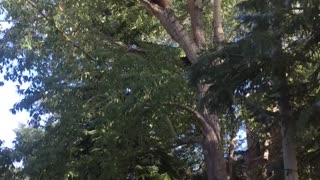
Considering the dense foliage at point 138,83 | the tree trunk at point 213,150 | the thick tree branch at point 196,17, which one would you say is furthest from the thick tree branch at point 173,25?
the tree trunk at point 213,150

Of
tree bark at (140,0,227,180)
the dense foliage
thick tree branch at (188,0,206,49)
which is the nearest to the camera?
the dense foliage

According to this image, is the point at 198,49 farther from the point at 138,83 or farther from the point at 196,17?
the point at 138,83

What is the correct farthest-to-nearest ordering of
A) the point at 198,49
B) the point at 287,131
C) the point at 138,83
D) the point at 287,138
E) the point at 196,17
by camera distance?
the point at 196,17
the point at 198,49
the point at 138,83
the point at 287,138
the point at 287,131

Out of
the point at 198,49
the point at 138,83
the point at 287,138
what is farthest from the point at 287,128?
the point at 198,49

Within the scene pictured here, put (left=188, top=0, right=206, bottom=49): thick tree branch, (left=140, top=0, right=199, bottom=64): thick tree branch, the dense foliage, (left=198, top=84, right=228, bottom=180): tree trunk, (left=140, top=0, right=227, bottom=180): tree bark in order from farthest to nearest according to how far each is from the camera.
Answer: (left=188, top=0, right=206, bottom=49): thick tree branch → (left=140, top=0, right=199, bottom=64): thick tree branch → (left=140, top=0, right=227, bottom=180): tree bark → (left=198, top=84, right=228, bottom=180): tree trunk → the dense foliage

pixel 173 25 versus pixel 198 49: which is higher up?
pixel 173 25

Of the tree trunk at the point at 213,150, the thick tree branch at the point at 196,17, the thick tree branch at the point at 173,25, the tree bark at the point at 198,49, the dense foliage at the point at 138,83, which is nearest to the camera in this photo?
the dense foliage at the point at 138,83

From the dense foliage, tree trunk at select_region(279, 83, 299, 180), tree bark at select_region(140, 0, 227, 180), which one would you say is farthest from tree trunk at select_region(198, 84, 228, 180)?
tree trunk at select_region(279, 83, 299, 180)

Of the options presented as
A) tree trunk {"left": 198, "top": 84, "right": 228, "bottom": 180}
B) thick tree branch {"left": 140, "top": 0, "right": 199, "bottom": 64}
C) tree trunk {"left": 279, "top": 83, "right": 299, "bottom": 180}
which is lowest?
tree trunk {"left": 279, "top": 83, "right": 299, "bottom": 180}

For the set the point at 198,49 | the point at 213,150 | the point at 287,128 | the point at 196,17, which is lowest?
the point at 287,128

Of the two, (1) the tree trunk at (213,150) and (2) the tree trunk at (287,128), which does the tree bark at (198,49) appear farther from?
(2) the tree trunk at (287,128)

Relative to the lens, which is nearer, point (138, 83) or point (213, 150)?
point (138, 83)

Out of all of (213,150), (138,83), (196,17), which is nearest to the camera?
(138,83)

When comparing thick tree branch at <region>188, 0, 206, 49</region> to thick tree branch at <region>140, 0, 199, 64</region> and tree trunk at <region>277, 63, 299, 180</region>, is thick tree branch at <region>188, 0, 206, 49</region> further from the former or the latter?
tree trunk at <region>277, 63, 299, 180</region>
